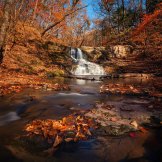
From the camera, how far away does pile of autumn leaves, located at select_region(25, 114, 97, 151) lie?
3729 mm

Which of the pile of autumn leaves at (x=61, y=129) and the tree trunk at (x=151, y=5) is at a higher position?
the tree trunk at (x=151, y=5)

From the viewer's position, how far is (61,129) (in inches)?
161

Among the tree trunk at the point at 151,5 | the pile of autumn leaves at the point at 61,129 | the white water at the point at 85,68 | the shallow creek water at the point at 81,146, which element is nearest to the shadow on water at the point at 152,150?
the shallow creek water at the point at 81,146

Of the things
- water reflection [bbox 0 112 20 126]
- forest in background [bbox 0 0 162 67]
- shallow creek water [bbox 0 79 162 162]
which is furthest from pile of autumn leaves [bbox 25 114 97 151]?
forest in background [bbox 0 0 162 67]

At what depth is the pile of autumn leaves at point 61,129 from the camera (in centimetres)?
373

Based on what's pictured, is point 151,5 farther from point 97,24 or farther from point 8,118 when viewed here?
point 8,118

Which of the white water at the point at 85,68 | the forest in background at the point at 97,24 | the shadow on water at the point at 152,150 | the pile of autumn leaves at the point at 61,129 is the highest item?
the forest in background at the point at 97,24

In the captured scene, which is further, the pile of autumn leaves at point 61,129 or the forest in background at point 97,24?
the forest in background at point 97,24

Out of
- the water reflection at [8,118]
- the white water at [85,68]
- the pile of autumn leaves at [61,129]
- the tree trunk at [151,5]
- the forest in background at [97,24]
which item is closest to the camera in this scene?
the pile of autumn leaves at [61,129]

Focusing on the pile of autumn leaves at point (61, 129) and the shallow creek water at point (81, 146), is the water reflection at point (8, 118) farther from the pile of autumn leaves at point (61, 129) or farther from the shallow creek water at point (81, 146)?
the pile of autumn leaves at point (61, 129)

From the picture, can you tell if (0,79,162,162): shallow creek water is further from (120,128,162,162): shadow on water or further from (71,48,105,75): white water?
(71,48,105,75): white water

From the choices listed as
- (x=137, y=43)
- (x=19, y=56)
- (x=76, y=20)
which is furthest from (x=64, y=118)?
(x=76, y=20)

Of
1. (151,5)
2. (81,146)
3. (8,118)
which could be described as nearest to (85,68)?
(8,118)

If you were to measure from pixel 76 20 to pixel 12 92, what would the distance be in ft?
120
